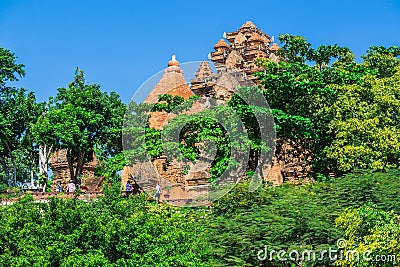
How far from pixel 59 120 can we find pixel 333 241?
17.2 metres

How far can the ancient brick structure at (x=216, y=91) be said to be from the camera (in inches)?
1053

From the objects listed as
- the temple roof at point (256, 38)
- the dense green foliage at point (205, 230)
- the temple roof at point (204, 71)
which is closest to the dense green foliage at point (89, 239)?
the dense green foliage at point (205, 230)

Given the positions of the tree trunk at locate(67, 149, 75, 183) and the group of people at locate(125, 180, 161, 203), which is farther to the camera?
the tree trunk at locate(67, 149, 75, 183)

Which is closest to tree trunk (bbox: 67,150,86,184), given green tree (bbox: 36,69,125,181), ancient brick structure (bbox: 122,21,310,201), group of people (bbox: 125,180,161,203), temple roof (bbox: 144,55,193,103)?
green tree (bbox: 36,69,125,181)

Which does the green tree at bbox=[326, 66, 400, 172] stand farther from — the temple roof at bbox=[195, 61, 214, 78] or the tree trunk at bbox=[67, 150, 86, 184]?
the tree trunk at bbox=[67, 150, 86, 184]

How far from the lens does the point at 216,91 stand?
93.9 feet

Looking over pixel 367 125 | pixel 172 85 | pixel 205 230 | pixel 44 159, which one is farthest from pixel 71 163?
pixel 205 230

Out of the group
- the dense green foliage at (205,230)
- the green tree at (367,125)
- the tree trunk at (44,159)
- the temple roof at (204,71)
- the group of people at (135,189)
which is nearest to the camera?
the dense green foliage at (205,230)

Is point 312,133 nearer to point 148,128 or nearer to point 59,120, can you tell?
point 148,128

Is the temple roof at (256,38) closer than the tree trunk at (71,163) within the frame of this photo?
Yes

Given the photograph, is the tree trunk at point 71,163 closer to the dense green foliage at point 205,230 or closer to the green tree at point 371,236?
the dense green foliage at point 205,230

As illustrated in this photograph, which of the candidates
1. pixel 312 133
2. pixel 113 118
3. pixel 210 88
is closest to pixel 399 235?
pixel 312 133

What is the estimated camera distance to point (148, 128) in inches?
1047

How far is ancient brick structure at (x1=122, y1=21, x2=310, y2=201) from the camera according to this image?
1053 inches
